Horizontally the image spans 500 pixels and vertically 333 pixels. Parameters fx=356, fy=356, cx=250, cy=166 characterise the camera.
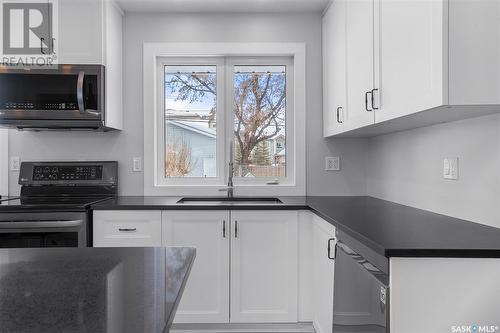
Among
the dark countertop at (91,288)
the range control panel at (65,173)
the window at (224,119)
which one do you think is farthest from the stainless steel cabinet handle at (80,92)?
the dark countertop at (91,288)

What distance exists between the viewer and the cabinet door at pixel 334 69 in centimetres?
231

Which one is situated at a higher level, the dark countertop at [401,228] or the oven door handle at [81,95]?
the oven door handle at [81,95]

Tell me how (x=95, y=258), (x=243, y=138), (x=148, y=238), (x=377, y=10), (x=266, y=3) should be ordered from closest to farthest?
(x=95, y=258), (x=377, y=10), (x=148, y=238), (x=266, y=3), (x=243, y=138)

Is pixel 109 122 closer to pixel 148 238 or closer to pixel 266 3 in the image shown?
pixel 148 238

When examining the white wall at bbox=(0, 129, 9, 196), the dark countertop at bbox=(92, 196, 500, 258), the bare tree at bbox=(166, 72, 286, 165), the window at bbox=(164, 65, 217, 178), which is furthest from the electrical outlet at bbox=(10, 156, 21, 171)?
the bare tree at bbox=(166, 72, 286, 165)

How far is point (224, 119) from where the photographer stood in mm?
2938

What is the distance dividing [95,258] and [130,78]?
2086 millimetres

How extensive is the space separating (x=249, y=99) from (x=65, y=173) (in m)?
1.57

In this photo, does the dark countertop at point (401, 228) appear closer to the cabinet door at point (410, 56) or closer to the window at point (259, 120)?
the cabinet door at point (410, 56)

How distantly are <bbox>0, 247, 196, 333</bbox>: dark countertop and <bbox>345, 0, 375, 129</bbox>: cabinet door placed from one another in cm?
127

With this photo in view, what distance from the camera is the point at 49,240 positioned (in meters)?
2.16

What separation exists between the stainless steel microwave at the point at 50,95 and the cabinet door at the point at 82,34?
7cm

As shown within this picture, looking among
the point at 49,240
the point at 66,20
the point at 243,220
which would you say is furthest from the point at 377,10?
the point at 49,240

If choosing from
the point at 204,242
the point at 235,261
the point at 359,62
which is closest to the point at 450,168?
the point at 359,62
